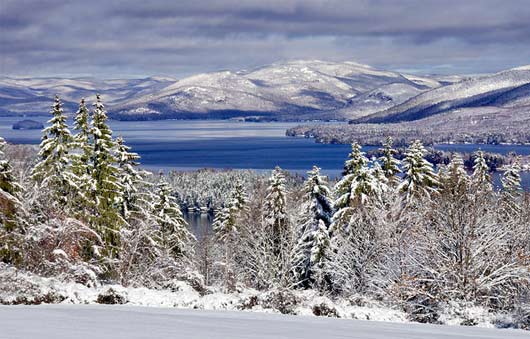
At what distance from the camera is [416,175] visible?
3412 cm

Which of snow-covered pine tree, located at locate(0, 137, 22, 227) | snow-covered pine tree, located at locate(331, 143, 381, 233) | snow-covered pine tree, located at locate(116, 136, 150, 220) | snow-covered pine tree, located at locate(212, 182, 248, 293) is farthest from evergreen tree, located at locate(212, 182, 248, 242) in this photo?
snow-covered pine tree, located at locate(0, 137, 22, 227)

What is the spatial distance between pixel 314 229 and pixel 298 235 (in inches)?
157

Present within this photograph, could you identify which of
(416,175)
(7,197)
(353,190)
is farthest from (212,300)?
(416,175)

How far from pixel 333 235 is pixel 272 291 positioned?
16.7 meters

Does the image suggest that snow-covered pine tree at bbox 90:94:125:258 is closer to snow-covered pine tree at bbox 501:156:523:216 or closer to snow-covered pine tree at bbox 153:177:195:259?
snow-covered pine tree at bbox 153:177:195:259

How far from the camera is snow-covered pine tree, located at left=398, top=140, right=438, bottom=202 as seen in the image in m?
33.4

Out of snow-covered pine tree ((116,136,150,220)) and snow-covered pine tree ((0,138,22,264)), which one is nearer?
snow-covered pine tree ((0,138,22,264))

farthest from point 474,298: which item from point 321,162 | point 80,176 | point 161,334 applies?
point 321,162

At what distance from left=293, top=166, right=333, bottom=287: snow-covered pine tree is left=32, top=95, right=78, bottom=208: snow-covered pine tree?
12.3 metres

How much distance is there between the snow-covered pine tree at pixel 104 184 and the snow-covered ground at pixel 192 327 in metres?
16.8

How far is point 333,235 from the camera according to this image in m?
32.0

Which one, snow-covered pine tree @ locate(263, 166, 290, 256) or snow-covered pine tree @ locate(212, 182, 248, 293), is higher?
snow-covered pine tree @ locate(263, 166, 290, 256)

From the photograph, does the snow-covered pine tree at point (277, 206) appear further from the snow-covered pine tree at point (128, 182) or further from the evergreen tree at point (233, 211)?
the snow-covered pine tree at point (128, 182)

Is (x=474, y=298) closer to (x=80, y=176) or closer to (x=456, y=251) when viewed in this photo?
(x=456, y=251)
